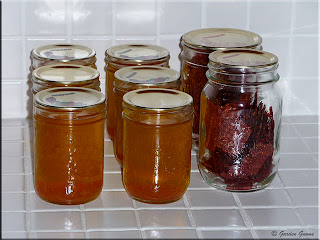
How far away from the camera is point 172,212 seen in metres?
1.14

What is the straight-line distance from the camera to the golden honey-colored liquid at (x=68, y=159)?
1113mm


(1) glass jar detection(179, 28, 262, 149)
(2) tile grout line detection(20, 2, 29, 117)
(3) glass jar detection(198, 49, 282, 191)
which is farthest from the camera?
(2) tile grout line detection(20, 2, 29, 117)

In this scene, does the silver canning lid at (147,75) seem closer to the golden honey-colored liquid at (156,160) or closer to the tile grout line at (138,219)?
the golden honey-colored liquid at (156,160)

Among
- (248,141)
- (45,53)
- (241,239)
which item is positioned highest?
(45,53)

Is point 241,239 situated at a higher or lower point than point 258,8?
lower

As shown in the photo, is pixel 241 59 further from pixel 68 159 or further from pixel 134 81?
pixel 68 159

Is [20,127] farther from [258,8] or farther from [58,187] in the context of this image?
[258,8]

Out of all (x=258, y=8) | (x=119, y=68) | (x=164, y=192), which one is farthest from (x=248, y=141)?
(x=258, y=8)

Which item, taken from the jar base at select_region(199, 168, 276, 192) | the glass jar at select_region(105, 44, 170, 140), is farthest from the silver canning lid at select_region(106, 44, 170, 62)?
the jar base at select_region(199, 168, 276, 192)

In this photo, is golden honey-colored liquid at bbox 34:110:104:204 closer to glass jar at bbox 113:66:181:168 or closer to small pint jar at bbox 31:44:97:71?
glass jar at bbox 113:66:181:168

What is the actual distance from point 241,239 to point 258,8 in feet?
2.08

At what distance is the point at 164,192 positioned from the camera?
1.16 metres

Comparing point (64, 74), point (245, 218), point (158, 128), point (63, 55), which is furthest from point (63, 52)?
point (245, 218)

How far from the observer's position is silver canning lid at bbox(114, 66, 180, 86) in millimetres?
1229
